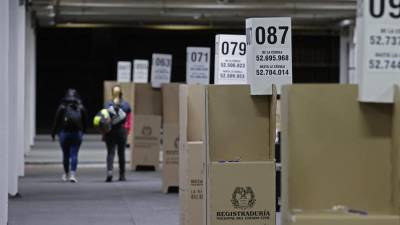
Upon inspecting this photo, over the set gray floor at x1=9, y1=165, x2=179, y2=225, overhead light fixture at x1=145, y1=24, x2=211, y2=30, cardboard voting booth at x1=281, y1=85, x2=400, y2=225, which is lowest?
gray floor at x1=9, y1=165, x2=179, y2=225

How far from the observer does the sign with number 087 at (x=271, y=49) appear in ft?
28.7

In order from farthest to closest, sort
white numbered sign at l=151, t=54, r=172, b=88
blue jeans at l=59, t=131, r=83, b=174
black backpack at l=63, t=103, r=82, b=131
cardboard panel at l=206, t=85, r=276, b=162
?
1. white numbered sign at l=151, t=54, r=172, b=88
2. blue jeans at l=59, t=131, r=83, b=174
3. black backpack at l=63, t=103, r=82, b=131
4. cardboard panel at l=206, t=85, r=276, b=162

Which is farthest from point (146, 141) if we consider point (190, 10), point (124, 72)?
point (190, 10)

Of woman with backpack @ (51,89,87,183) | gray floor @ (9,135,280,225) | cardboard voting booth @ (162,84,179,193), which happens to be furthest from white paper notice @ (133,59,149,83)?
cardboard voting booth @ (162,84,179,193)

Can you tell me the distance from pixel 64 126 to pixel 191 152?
8.33 m

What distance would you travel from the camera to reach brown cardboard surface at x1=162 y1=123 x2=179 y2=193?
54.7ft

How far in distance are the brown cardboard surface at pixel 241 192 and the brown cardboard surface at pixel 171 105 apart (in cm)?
891

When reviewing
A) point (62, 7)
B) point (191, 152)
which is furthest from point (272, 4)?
point (191, 152)

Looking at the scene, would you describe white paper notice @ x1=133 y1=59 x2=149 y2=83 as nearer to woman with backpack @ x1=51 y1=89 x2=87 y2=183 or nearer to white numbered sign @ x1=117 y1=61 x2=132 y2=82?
white numbered sign @ x1=117 y1=61 x2=132 y2=82

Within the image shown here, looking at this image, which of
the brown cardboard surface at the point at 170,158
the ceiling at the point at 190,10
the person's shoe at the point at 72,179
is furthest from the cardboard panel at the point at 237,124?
the ceiling at the point at 190,10

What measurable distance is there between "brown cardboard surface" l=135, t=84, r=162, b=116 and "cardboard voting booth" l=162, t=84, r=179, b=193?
10.1ft

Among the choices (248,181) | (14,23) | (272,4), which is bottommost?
(248,181)

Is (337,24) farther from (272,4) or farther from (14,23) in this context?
(14,23)

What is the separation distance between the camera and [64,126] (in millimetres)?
18281
